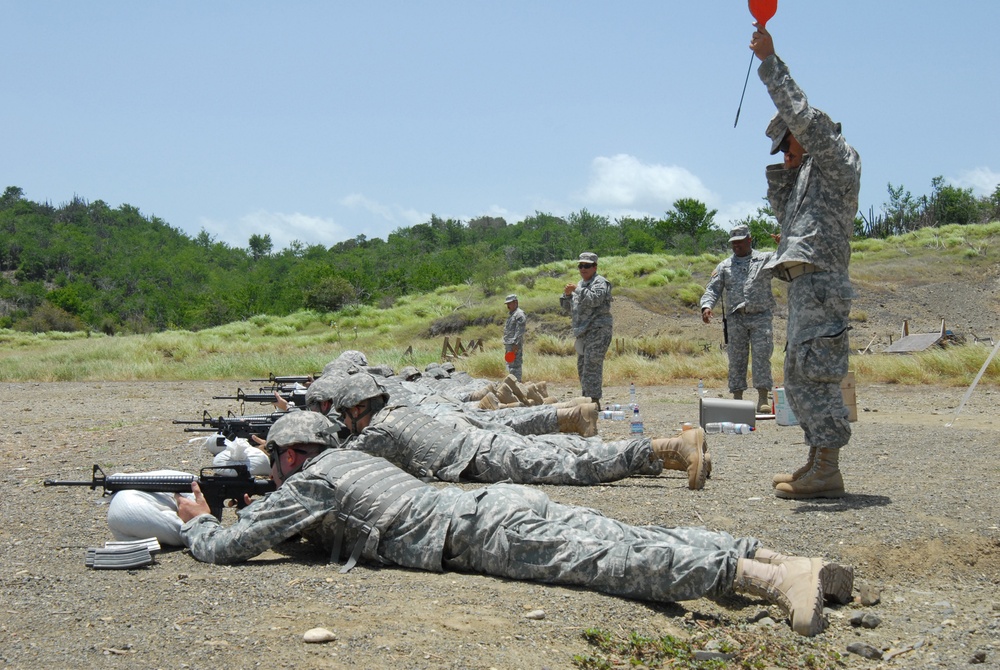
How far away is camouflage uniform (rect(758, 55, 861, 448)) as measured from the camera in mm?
5254

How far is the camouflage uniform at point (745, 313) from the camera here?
9.69m

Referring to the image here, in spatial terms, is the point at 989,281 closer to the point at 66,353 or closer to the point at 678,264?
the point at 678,264

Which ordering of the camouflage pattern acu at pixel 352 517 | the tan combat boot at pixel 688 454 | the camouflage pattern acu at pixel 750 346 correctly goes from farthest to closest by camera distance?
the camouflage pattern acu at pixel 750 346, the tan combat boot at pixel 688 454, the camouflage pattern acu at pixel 352 517

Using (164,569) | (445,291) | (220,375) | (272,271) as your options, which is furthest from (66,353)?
(272,271)

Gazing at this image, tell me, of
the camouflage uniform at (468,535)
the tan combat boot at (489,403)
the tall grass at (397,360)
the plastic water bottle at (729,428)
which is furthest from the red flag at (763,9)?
the tall grass at (397,360)

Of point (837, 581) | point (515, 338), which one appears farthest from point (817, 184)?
point (515, 338)

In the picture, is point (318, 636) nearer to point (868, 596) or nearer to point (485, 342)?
point (868, 596)

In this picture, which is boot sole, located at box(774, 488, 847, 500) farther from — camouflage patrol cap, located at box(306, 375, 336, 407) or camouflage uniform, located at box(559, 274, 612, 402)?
camouflage uniform, located at box(559, 274, 612, 402)

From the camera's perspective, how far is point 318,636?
133 inches

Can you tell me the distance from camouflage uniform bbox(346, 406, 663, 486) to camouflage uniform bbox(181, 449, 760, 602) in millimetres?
1495

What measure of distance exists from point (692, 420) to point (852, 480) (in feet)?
14.9

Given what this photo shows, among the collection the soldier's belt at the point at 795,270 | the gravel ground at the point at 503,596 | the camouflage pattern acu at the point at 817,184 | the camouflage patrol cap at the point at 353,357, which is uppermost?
the camouflage pattern acu at the point at 817,184

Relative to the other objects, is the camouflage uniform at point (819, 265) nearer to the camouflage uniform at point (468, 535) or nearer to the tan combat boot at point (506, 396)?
the camouflage uniform at point (468, 535)

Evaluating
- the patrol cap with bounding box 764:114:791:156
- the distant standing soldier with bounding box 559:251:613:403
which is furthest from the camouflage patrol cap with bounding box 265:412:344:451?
the distant standing soldier with bounding box 559:251:613:403
